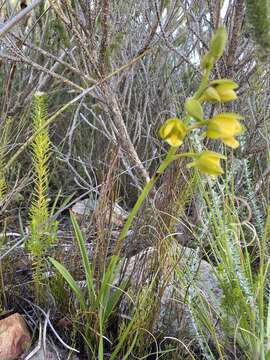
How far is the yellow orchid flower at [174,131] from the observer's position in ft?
2.48

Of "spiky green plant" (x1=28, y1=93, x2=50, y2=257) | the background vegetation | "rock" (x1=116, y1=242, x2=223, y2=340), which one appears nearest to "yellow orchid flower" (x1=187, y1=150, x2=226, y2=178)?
the background vegetation

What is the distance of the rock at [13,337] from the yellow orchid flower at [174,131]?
2.27ft

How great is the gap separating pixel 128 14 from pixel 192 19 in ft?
1.08

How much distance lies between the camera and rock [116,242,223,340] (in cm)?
121

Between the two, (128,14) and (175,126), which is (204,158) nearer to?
(175,126)

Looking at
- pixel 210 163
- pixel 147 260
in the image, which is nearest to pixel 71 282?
pixel 147 260

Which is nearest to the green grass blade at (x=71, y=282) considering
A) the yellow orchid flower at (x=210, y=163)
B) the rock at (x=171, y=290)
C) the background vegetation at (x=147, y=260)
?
the background vegetation at (x=147, y=260)

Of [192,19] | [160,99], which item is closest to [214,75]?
[192,19]

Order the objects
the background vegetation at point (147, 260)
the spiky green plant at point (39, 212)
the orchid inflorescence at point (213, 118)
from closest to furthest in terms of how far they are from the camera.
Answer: the orchid inflorescence at point (213, 118), the background vegetation at point (147, 260), the spiky green plant at point (39, 212)

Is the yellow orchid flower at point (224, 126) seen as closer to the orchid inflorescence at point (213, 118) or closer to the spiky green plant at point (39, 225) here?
the orchid inflorescence at point (213, 118)

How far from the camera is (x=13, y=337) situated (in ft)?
4.11

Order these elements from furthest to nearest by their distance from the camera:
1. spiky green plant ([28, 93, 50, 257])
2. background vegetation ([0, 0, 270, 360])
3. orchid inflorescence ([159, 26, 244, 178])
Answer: spiky green plant ([28, 93, 50, 257]) < background vegetation ([0, 0, 270, 360]) < orchid inflorescence ([159, 26, 244, 178])

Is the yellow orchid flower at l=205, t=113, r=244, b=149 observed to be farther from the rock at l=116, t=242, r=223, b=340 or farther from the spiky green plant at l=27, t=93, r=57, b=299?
the spiky green plant at l=27, t=93, r=57, b=299

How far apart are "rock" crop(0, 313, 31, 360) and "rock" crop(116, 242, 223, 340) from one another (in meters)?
0.24
